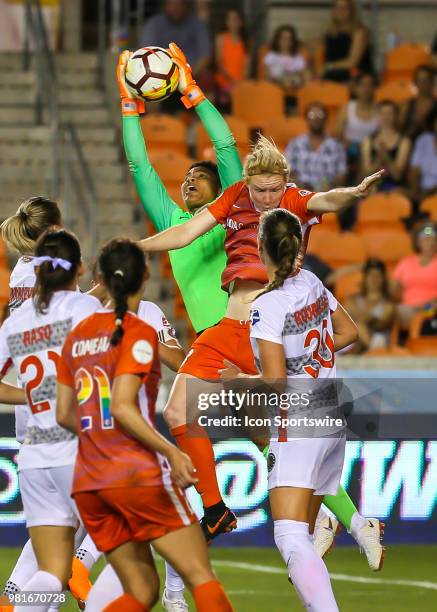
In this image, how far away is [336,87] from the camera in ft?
49.6

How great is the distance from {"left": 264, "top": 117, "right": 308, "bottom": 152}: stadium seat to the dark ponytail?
8.80 meters

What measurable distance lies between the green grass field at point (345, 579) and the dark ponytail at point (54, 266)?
242 centimetres

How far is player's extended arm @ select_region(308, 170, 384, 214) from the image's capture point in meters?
6.25

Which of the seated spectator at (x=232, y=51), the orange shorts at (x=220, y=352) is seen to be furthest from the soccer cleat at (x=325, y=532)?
the seated spectator at (x=232, y=51)

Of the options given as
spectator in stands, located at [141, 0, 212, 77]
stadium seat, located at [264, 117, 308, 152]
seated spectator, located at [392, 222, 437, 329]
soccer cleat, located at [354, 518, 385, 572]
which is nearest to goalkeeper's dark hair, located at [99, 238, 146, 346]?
soccer cleat, located at [354, 518, 385, 572]

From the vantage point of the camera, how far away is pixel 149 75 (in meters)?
7.48

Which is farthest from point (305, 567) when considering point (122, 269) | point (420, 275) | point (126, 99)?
point (420, 275)

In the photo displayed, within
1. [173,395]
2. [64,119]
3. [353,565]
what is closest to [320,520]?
[173,395]

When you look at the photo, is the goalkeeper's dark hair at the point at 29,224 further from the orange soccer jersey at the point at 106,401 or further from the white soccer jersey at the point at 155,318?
the orange soccer jersey at the point at 106,401

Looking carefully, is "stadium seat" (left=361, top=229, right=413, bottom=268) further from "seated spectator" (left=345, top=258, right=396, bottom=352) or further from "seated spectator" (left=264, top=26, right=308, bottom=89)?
"seated spectator" (left=264, top=26, right=308, bottom=89)

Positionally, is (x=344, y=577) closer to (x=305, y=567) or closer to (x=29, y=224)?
(x=305, y=567)

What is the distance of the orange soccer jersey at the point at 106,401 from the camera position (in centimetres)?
523

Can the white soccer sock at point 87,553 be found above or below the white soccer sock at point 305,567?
below

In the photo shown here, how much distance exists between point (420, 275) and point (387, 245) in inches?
34.3
